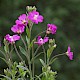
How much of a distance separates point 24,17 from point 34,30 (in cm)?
314

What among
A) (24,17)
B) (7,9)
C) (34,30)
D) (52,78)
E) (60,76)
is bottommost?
(52,78)

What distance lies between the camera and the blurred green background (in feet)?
17.0

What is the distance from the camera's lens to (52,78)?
6.71 ft

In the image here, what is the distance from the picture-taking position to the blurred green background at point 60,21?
204 inches

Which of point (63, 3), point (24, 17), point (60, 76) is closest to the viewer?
point (24, 17)

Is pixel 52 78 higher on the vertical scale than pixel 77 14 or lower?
lower

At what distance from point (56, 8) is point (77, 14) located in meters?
0.31

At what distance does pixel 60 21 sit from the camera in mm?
5211

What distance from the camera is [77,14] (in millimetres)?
Result: 5520

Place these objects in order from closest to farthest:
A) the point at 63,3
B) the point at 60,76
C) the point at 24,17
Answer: the point at 24,17
the point at 60,76
the point at 63,3

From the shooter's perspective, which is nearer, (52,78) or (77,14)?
(52,78)

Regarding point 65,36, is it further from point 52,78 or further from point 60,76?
point 52,78

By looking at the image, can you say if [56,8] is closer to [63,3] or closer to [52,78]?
[63,3]

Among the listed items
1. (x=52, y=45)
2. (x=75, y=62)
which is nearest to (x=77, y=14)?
(x=75, y=62)
